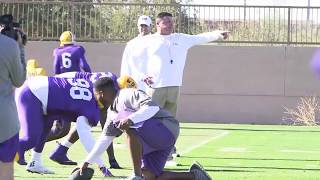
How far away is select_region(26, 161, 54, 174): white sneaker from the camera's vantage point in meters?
9.50

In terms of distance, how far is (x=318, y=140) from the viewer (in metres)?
15.3

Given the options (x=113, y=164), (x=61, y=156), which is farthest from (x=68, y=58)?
(x=113, y=164)

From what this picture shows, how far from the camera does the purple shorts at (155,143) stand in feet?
25.7

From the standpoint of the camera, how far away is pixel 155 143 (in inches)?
312

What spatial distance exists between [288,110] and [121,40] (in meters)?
5.03

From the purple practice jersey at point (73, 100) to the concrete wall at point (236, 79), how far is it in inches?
503

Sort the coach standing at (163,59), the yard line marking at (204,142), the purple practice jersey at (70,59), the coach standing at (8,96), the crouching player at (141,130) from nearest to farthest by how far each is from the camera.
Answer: the coach standing at (8,96) → the crouching player at (141,130) → the coach standing at (163,59) → the yard line marking at (204,142) → the purple practice jersey at (70,59)

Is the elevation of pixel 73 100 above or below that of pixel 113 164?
above

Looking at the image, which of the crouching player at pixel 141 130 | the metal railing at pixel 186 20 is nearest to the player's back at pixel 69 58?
the crouching player at pixel 141 130

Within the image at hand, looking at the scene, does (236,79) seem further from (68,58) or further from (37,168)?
(37,168)

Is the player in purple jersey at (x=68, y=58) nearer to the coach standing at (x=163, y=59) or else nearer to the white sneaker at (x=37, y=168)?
the coach standing at (x=163, y=59)

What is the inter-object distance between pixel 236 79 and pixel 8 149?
16.1 meters

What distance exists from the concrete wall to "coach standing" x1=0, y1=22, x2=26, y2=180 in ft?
51.4

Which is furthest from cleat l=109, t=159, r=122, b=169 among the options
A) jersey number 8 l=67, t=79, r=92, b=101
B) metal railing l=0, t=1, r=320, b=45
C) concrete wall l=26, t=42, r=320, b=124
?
metal railing l=0, t=1, r=320, b=45
